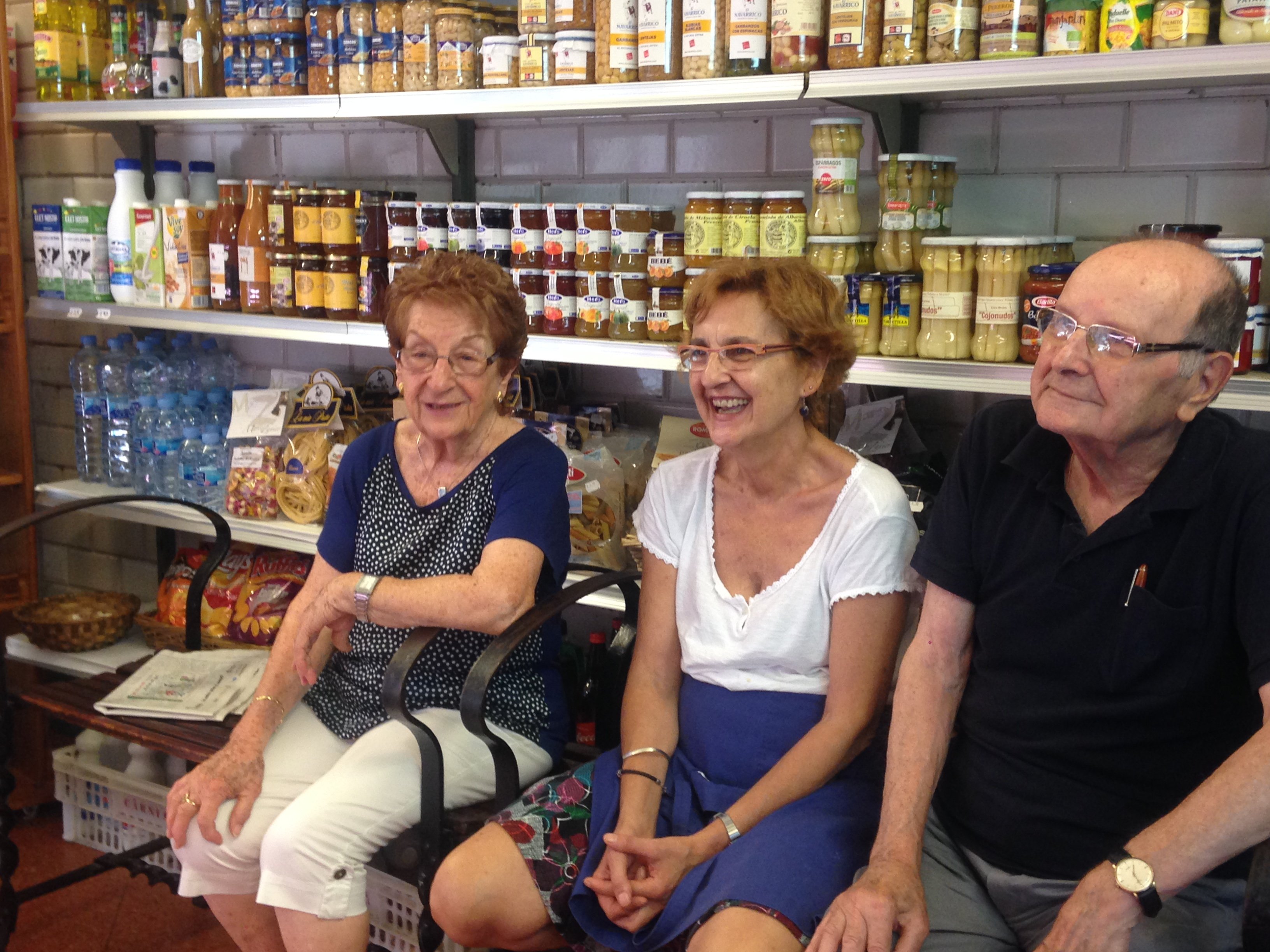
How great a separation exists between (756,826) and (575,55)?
1531 millimetres

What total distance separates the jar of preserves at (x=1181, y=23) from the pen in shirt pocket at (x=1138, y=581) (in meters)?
0.86

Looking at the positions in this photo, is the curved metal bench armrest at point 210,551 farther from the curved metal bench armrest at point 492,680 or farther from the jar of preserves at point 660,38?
the jar of preserves at point 660,38

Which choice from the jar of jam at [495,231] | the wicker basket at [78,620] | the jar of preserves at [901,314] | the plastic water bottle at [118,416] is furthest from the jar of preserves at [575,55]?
the wicker basket at [78,620]

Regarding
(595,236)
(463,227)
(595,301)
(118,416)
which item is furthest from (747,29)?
(118,416)

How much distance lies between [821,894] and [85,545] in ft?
10.2

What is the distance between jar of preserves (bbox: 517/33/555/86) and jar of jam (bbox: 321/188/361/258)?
0.61 metres

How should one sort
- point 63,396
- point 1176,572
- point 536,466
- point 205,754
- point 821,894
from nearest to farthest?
point 1176,572
point 821,894
point 536,466
point 205,754
point 63,396

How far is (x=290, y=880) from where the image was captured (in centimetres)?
190

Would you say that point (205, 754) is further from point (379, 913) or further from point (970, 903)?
point (970, 903)

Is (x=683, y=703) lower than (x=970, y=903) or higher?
higher

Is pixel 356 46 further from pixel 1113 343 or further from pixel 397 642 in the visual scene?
pixel 1113 343

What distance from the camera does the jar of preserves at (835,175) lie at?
2.22m

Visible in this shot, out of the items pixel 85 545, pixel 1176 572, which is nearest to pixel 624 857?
pixel 1176 572

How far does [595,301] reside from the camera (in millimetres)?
2535
